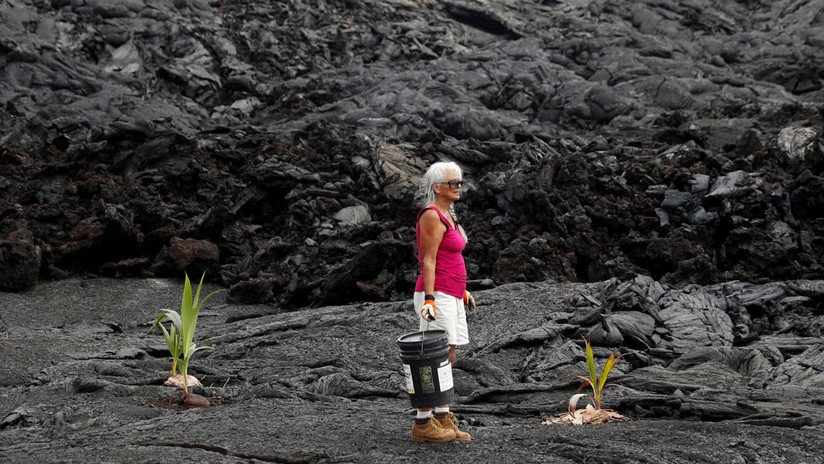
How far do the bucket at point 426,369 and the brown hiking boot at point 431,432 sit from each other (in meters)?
0.15

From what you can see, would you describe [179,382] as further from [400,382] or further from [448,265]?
[448,265]

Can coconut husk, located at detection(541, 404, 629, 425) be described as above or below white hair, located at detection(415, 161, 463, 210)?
below

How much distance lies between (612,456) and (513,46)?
114ft

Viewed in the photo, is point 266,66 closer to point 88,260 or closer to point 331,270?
point 88,260

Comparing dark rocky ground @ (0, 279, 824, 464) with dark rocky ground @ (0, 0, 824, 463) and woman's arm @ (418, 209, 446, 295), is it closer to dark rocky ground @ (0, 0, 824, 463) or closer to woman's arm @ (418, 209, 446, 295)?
dark rocky ground @ (0, 0, 824, 463)

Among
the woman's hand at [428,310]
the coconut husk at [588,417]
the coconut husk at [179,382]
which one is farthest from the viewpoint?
the coconut husk at [179,382]

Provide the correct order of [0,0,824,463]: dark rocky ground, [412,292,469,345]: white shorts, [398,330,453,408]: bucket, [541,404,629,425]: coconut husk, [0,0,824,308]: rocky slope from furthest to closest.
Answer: [0,0,824,308]: rocky slope → [0,0,824,463]: dark rocky ground → [541,404,629,425]: coconut husk → [412,292,469,345]: white shorts → [398,330,453,408]: bucket

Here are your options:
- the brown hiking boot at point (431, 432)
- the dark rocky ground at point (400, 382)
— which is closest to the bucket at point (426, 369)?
the brown hiking boot at point (431, 432)

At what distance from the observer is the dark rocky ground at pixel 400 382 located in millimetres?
5266

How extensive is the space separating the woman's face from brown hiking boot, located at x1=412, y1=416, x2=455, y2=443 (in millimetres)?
1591

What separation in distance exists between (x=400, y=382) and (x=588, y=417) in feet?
8.43

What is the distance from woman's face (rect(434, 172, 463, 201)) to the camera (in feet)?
18.4

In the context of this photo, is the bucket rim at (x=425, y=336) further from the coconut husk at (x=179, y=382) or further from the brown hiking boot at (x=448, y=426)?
the coconut husk at (x=179, y=382)

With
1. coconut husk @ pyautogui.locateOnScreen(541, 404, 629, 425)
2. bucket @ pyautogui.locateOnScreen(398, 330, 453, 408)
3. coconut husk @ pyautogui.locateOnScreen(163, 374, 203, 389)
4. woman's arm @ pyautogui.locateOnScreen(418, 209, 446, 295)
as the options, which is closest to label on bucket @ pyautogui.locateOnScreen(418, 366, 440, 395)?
bucket @ pyautogui.locateOnScreen(398, 330, 453, 408)
